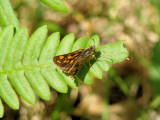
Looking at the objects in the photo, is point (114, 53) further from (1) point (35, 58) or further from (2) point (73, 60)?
(1) point (35, 58)

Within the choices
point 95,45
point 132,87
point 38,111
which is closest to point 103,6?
point 132,87

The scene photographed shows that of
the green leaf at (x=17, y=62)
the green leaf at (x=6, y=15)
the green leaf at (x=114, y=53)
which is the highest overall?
the green leaf at (x=114, y=53)

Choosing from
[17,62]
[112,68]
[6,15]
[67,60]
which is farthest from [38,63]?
[112,68]

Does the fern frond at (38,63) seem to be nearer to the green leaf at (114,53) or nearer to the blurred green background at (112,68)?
the green leaf at (114,53)

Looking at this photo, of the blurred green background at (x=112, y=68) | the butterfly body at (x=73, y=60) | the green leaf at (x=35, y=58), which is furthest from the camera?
the blurred green background at (x=112, y=68)

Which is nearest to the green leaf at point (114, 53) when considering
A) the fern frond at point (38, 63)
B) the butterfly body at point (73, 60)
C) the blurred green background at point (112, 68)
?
the fern frond at point (38, 63)

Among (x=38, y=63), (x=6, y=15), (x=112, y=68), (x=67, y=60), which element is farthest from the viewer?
(x=112, y=68)

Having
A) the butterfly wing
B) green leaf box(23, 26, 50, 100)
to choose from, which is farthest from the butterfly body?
green leaf box(23, 26, 50, 100)
